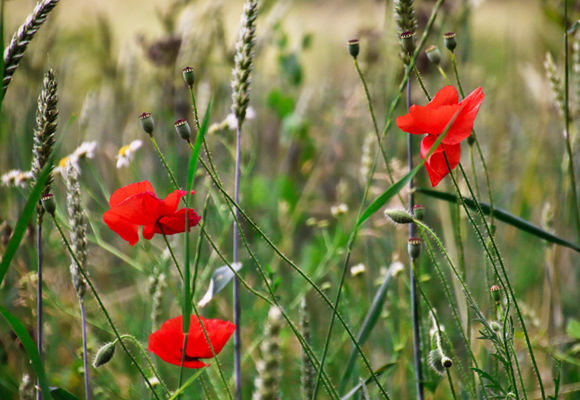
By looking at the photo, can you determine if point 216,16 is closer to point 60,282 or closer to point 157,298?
point 60,282

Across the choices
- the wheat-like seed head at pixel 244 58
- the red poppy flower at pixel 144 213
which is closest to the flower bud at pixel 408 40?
the wheat-like seed head at pixel 244 58

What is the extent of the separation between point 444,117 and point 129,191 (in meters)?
0.38

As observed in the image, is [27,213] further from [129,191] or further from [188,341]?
[188,341]

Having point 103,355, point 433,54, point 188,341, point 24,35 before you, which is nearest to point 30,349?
point 103,355

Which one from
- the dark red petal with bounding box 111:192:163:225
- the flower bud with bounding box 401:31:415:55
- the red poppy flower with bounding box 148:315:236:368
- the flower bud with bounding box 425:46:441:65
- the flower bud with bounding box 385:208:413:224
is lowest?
the red poppy flower with bounding box 148:315:236:368

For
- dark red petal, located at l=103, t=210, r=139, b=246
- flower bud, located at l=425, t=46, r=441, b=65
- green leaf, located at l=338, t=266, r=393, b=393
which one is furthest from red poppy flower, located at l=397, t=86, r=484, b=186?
dark red petal, located at l=103, t=210, r=139, b=246

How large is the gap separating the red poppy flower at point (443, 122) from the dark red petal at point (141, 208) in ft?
0.97

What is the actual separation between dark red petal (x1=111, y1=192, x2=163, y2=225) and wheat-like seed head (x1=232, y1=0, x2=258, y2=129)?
0.18 meters

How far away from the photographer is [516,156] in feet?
8.38

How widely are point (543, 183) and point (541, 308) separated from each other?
2.68ft

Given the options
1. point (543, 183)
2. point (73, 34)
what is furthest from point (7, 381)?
point (73, 34)

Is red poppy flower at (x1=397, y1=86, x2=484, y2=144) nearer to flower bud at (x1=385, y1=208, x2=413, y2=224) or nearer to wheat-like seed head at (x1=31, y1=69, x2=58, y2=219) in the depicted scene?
flower bud at (x1=385, y1=208, x2=413, y2=224)

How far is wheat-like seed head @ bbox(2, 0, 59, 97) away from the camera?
0.68 meters

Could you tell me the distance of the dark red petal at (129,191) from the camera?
2.47ft
